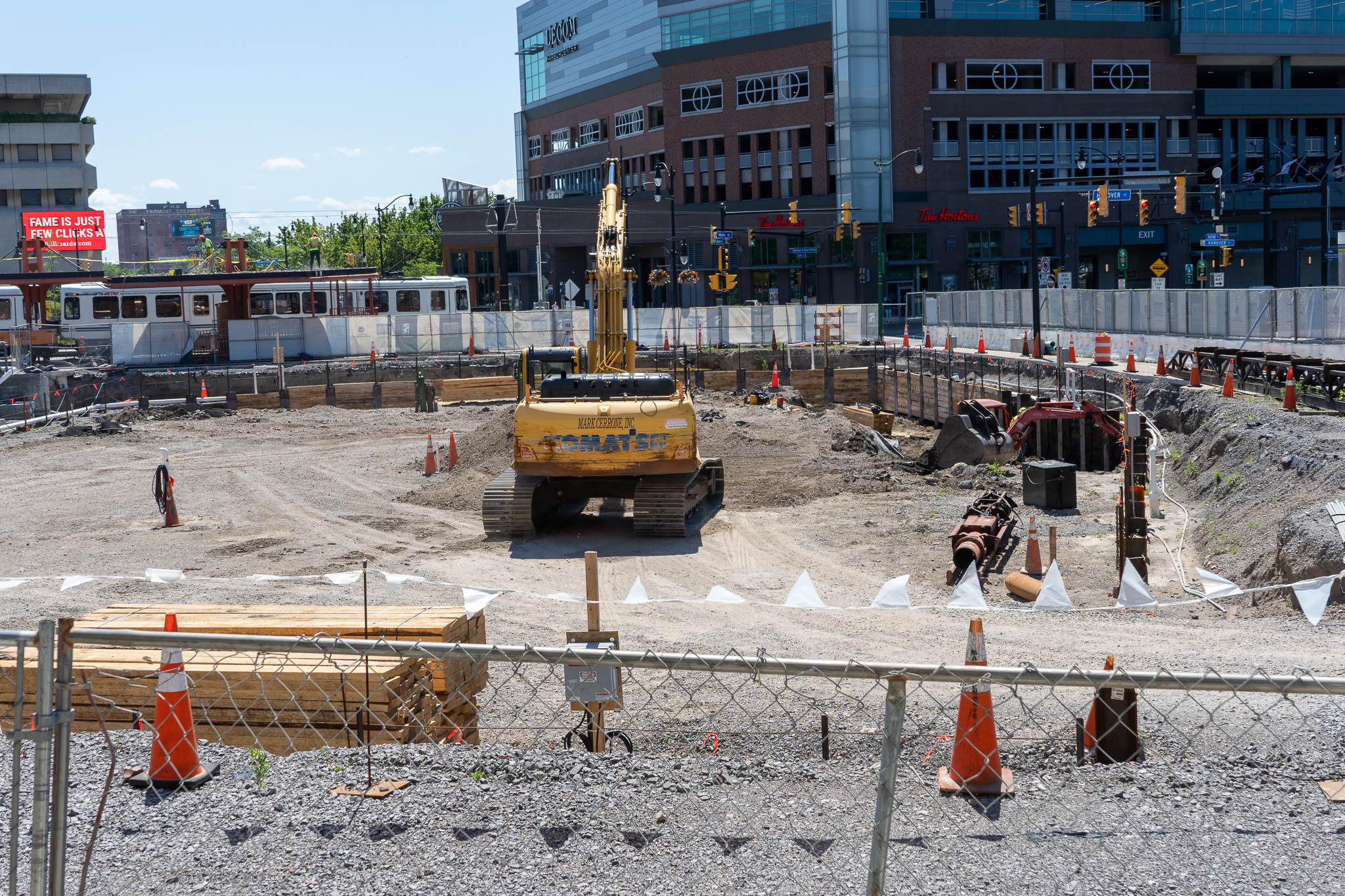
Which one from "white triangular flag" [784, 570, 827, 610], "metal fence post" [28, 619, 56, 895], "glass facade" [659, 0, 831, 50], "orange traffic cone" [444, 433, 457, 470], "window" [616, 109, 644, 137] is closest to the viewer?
"metal fence post" [28, 619, 56, 895]

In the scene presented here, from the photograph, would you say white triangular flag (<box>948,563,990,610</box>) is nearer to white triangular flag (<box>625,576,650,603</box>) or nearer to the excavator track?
white triangular flag (<box>625,576,650,603</box>)

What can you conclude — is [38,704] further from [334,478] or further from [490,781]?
[334,478]

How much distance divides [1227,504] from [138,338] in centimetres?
4060

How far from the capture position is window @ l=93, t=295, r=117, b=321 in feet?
162

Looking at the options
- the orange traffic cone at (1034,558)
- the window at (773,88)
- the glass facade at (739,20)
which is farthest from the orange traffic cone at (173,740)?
the glass facade at (739,20)

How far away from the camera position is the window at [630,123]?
8544 cm

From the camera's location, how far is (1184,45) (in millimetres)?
73938

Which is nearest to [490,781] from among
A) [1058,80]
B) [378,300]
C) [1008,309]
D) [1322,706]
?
[1322,706]

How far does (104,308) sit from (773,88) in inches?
1743

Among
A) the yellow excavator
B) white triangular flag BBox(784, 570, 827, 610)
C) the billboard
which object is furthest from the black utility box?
the billboard

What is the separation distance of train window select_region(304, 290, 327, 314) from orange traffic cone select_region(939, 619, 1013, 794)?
48.0 metres

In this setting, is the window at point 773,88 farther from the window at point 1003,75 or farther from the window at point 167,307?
the window at point 167,307

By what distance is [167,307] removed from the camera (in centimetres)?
4938

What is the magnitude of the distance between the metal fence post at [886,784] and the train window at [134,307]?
5059 cm
